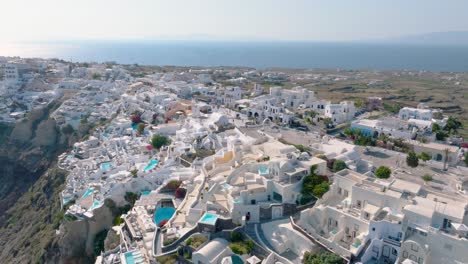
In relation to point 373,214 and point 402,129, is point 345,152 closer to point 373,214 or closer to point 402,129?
point 373,214

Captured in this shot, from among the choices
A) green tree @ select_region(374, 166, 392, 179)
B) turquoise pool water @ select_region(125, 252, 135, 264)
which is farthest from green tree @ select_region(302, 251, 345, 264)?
turquoise pool water @ select_region(125, 252, 135, 264)

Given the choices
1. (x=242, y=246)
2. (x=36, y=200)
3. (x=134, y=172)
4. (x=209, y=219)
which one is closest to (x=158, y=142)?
(x=134, y=172)

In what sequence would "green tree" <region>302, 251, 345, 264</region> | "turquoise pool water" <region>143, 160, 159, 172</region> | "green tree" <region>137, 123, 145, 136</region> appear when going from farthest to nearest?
"green tree" <region>137, 123, 145, 136</region>, "turquoise pool water" <region>143, 160, 159, 172</region>, "green tree" <region>302, 251, 345, 264</region>

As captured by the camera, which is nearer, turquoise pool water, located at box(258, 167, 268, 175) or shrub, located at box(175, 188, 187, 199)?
turquoise pool water, located at box(258, 167, 268, 175)

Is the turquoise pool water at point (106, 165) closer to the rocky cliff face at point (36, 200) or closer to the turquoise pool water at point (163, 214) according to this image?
the rocky cliff face at point (36, 200)

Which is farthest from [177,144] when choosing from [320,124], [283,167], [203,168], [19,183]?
[19,183]

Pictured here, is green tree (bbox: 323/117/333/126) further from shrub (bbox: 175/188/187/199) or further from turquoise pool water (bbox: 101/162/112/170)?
turquoise pool water (bbox: 101/162/112/170)
